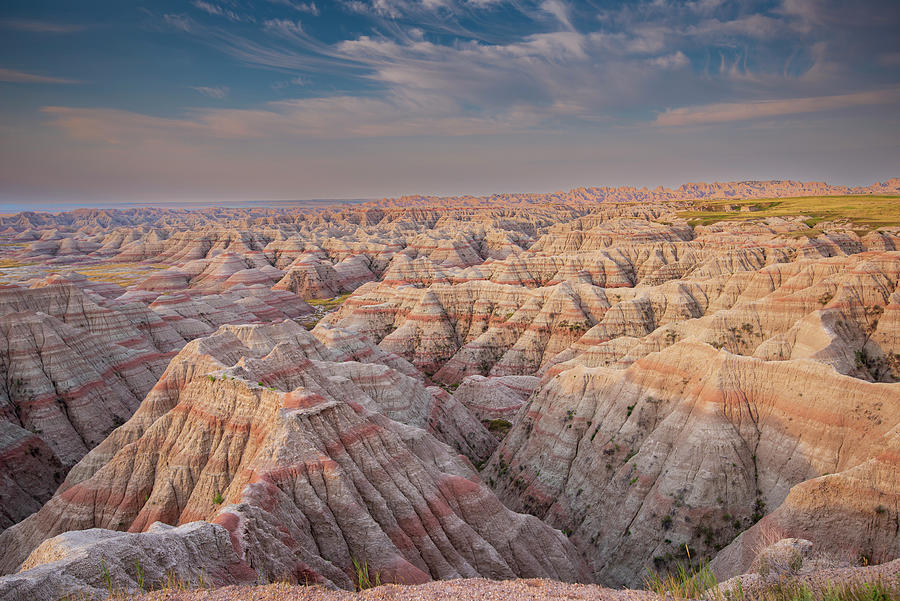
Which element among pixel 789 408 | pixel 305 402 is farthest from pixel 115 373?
pixel 789 408

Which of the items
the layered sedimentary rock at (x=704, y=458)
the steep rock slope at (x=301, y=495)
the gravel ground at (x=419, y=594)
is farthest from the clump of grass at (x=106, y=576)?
the layered sedimentary rock at (x=704, y=458)

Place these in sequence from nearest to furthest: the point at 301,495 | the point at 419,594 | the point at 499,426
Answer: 1. the point at 419,594
2. the point at 301,495
3. the point at 499,426

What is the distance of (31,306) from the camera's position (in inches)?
2351

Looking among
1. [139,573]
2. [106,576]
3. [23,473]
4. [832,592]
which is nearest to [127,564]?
[139,573]

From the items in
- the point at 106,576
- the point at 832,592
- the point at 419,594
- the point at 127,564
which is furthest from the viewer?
the point at 127,564

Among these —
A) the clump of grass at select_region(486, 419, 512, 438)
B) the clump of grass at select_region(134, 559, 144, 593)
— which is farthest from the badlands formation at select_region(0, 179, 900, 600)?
the clump of grass at select_region(486, 419, 512, 438)

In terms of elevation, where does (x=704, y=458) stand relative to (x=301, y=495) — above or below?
below

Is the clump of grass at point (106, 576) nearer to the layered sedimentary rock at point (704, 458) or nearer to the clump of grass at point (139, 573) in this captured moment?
the clump of grass at point (139, 573)

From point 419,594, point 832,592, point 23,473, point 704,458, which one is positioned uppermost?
point 832,592

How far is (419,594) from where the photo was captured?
14.4 metres

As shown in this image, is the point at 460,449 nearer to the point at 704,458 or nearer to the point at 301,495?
the point at 704,458

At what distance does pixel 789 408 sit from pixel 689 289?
48623 mm

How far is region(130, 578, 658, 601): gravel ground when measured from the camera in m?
13.4

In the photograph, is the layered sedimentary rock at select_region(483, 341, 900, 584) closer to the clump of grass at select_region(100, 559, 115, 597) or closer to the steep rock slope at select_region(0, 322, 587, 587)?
the steep rock slope at select_region(0, 322, 587, 587)
